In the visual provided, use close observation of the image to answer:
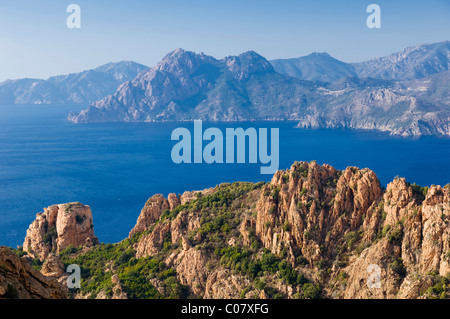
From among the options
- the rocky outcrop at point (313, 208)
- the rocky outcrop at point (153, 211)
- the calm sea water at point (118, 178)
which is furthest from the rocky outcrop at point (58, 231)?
the calm sea water at point (118, 178)

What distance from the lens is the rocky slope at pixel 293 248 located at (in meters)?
38.7

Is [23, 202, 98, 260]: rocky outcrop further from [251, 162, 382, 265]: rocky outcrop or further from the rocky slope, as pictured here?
[251, 162, 382, 265]: rocky outcrop

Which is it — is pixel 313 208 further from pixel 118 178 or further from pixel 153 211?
pixel 118 178

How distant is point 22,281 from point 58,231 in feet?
155

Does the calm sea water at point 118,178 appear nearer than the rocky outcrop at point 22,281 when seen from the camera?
No

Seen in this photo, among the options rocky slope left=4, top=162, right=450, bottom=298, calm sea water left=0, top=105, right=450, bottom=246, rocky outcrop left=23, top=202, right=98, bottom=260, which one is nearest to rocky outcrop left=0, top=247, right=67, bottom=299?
rocky slope left=4, top=162, right=450, bottom=298

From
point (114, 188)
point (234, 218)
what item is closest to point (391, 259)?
point (234, 218)

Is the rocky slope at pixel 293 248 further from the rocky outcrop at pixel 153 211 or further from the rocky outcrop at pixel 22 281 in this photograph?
the rocky outcrop at pixel 22 281

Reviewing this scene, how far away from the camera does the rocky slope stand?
3872 centimetres

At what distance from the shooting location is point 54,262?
51469mm

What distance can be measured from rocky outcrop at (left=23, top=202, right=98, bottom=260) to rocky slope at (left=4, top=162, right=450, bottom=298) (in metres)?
0.33

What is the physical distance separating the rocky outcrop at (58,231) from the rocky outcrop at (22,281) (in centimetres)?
4504

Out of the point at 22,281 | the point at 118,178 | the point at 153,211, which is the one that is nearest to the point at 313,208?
the point at 153,211

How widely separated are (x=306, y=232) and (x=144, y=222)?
26.9 meters
